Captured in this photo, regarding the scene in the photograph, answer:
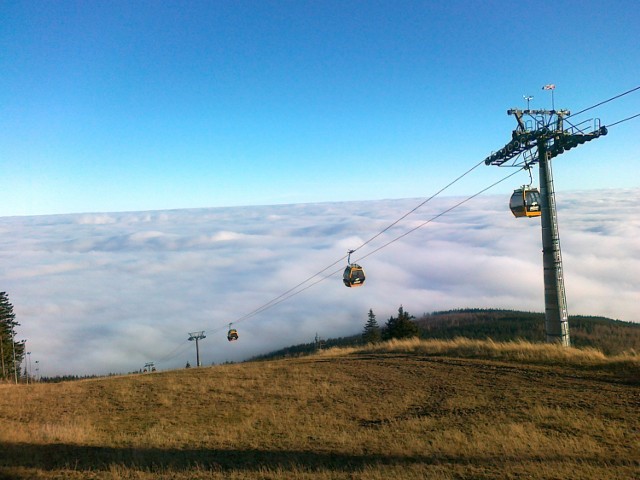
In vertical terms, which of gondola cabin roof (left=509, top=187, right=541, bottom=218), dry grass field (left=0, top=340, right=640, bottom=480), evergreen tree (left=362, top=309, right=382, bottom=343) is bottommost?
evergreen tree (left=362, top=309, right=382, bottom=343)

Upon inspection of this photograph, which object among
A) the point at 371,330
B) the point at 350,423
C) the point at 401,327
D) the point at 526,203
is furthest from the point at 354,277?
the point at 371,330

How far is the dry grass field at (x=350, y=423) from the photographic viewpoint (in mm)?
8312

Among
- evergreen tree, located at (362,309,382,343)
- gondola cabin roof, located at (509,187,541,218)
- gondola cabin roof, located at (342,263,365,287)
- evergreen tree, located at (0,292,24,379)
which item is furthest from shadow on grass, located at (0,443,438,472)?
evergreen tree, located at (362,309,382,343)

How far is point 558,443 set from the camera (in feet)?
29.6

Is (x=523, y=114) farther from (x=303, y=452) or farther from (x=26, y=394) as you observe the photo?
(x=26, y=394)

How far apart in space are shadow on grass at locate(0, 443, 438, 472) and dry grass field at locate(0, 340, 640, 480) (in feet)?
0.14

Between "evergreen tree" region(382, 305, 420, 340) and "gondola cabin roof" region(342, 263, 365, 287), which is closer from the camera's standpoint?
"gondola cabin roof" region(342, 263, 365, 287)

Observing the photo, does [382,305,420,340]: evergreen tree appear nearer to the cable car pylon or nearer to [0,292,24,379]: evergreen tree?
the cable car pylon

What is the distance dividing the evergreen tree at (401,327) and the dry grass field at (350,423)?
1424 inches

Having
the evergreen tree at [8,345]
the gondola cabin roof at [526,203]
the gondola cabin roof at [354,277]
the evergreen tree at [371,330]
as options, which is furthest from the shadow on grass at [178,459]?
the evergreen tree at [371,330]

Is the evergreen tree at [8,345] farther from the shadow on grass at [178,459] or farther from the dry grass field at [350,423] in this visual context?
the shadow on grass at [178,459]

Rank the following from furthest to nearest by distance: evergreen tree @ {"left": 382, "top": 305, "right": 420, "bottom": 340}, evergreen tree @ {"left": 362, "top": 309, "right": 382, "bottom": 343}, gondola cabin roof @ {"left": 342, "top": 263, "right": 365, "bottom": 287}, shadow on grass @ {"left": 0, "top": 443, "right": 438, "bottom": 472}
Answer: evergreen tree @ {"left": 362, "top": 309, "right": 382, "bottom": 343} → evergreen tree @ {"left": 382, "top": 305, "right": 420, "bottom": 340} → gondola cabin roof @ {"left": 342, "top": 263, "right": 365, "bottom": 287} → shadow on grass @ {"left": 0, "top": 443, "right": 438, "bottom": 472}

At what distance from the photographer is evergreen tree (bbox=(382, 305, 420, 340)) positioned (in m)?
55.4

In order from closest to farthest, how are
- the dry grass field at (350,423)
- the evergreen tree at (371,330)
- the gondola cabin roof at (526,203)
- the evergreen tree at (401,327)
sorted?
the dry grass field at (350,423)
the gondola cabin roof at (526,203)
the evergreen tree at (401,327)
the evergreen tree at (371,330)
